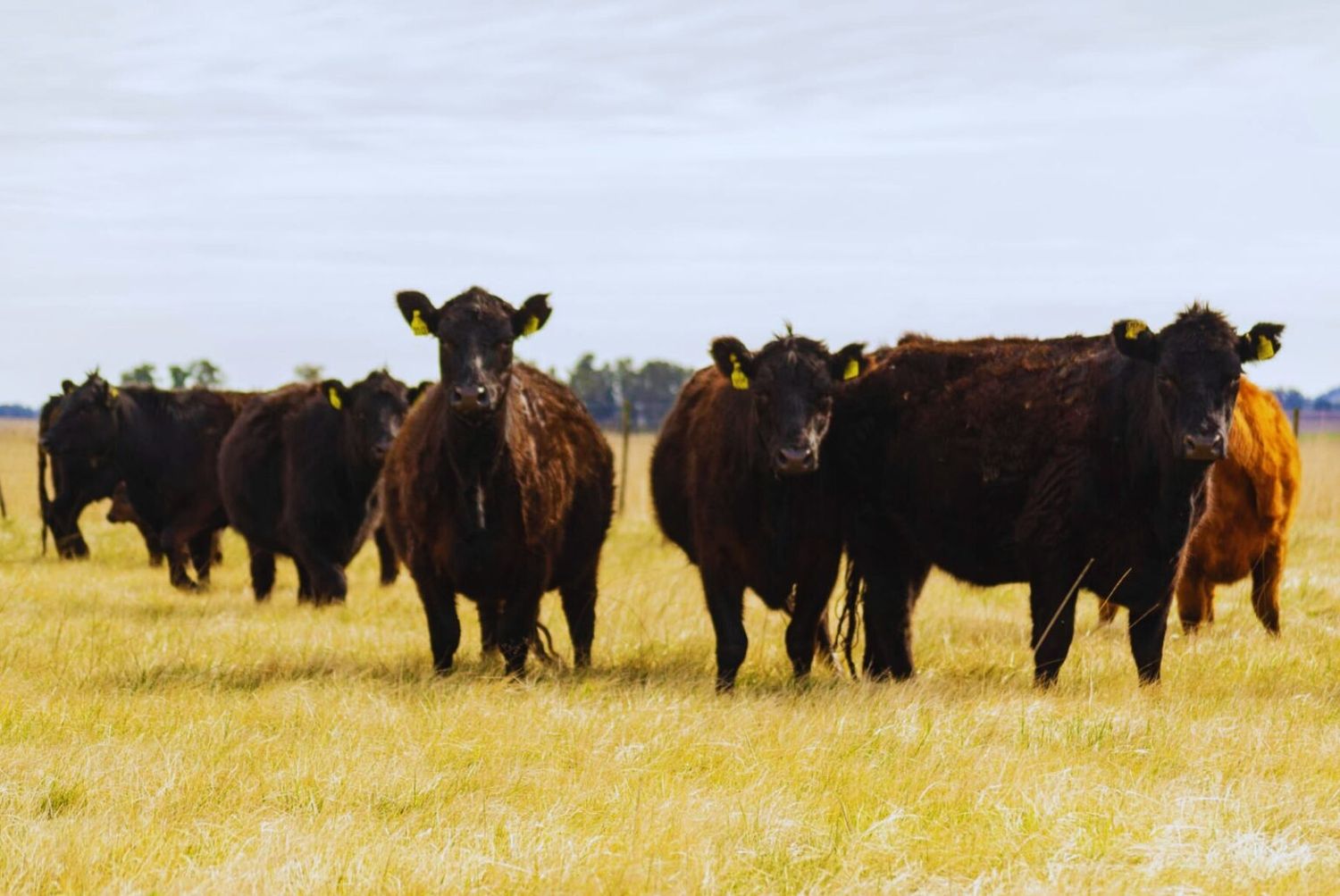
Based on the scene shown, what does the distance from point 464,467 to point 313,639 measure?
215 cm

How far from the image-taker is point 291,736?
619 centimetres

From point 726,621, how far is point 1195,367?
2600 mm

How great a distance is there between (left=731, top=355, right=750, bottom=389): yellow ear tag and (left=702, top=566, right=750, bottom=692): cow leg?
3.19 ft

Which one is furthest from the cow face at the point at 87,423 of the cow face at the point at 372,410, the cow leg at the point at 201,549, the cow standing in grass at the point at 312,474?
the cow face at the point at 372,410

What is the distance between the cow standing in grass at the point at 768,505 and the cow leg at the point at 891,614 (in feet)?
1.52

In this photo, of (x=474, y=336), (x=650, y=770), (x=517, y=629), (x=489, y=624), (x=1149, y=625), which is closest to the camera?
(x=650, y=770)

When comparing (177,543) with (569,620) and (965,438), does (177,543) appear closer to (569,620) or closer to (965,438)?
(569,620)

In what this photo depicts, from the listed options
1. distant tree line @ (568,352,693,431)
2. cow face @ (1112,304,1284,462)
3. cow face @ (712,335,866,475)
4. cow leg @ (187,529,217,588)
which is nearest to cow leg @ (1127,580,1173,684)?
cow face @ (1112,304,1284,462)

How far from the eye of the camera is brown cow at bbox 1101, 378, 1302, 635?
32.8 feet

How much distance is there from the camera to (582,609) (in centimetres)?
919

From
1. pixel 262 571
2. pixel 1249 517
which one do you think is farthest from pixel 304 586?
pixel 1249 517

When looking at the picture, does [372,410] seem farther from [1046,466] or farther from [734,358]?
[1046,466]

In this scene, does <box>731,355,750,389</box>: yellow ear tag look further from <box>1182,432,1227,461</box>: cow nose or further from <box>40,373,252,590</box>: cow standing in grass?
<box>40,373,252,590</box>: cow standing in grass

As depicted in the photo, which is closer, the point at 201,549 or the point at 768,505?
the point at 768,505
